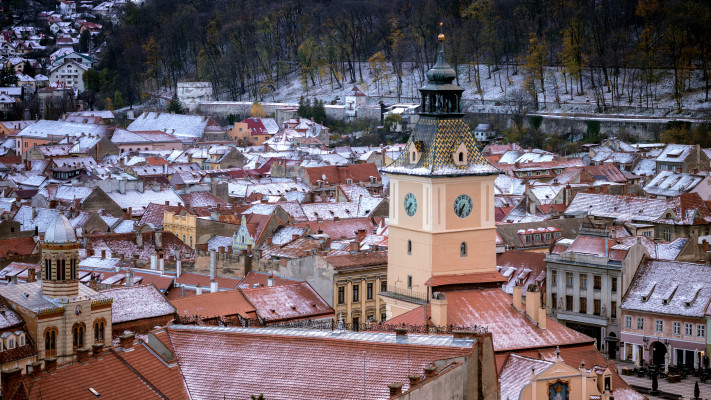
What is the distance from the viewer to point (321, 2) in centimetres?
19012

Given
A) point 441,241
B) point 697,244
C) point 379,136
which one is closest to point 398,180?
point 441,241

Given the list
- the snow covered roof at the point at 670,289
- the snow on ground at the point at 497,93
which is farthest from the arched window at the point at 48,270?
the snow on ground at the point at 497,93

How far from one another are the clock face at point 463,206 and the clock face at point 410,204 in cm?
134

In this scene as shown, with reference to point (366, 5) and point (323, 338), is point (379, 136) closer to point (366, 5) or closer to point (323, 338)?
point (366, 5)

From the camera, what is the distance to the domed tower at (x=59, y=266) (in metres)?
42.1

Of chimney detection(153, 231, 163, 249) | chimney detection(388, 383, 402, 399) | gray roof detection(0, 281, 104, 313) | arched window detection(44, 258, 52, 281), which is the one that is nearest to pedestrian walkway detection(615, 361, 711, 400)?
gray roof detection(0, 281, 104, 313)

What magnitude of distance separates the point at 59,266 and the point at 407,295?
11.1 metres

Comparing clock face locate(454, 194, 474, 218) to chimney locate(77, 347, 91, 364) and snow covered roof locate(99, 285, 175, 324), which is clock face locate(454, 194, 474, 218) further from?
chimney locate(77, 347, 91, 364)

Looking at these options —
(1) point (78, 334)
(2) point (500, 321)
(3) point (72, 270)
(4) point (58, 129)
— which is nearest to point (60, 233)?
(3) point (72, 270)

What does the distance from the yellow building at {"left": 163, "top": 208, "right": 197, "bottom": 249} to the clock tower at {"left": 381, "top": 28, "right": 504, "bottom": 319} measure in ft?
111

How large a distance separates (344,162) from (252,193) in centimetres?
2331

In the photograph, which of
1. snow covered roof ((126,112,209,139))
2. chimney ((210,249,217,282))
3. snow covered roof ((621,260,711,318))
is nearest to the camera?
snow covered roof ((621,260,711,318))

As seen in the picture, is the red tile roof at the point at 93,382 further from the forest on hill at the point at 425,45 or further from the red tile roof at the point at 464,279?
the forest on hill at the point at 425,45

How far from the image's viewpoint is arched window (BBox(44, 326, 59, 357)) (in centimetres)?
4112
